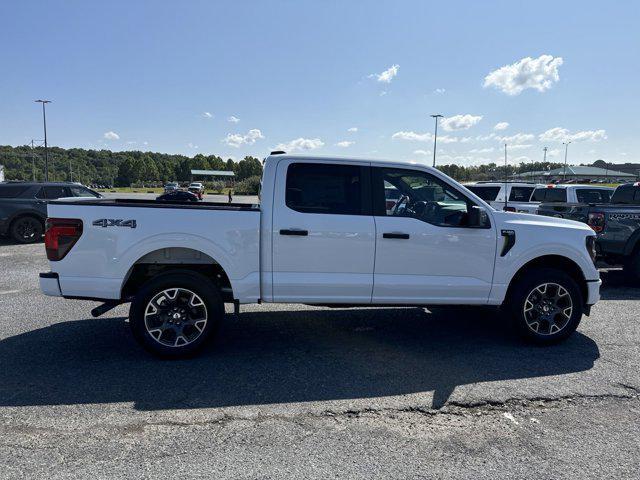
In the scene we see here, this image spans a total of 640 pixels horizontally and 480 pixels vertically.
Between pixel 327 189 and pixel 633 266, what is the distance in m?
6.74

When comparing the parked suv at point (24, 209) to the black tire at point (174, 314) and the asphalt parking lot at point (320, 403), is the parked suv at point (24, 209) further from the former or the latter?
the black tire at point (174, 314)

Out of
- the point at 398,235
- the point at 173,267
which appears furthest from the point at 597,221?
the point at 173,267

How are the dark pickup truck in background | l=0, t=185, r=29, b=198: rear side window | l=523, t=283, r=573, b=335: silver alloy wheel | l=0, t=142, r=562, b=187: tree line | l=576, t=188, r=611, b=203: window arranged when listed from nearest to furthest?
l=523, t=283, r=573, b=335: silver alloy wheel, the dark pickup truck in background, l=576, t=188, r=611, b=203: window, l=0, t=185, r=29, b=198: rear side window, l=0, t=142, r=562, b=187: tree line

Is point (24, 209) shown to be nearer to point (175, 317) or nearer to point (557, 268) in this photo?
point (175, 317)

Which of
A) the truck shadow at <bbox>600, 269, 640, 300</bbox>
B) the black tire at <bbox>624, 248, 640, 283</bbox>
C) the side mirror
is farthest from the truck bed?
the black tire at <bbox>624, 248, 640, 283</bbox>

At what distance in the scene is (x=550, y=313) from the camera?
16.9 ft

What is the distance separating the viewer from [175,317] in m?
4.59

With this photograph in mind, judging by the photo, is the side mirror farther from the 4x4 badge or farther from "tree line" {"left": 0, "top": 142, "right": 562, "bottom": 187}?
"tree line" {"left": 0, "top": 142, "right": 562, "bottom": 187}

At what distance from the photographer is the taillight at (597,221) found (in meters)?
8.30

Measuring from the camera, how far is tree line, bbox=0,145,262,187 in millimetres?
110000

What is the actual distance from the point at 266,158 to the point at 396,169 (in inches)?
53.8

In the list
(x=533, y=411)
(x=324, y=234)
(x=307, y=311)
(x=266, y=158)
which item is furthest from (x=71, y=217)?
(x=533, y=411)

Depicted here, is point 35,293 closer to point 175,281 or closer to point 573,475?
point 175,281

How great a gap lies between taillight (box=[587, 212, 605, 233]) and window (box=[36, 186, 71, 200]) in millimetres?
13397
